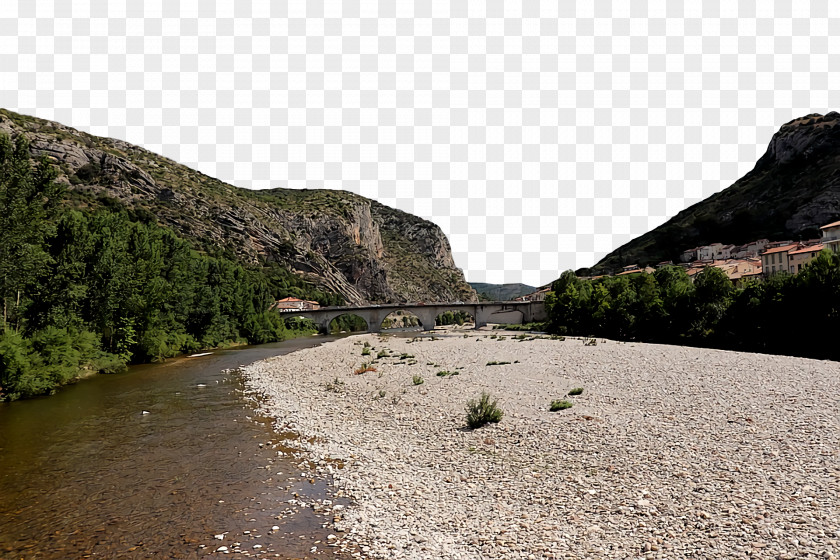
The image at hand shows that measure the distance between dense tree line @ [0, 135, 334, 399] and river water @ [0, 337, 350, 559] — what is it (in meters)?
6.43

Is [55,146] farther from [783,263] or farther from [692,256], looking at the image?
[692,256]

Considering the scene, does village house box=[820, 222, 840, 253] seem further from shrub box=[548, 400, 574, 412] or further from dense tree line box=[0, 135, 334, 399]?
dense tree line box=[0, 135, 334, 399]

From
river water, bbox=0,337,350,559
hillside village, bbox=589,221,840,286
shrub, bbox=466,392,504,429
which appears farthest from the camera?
hillside village, bbox=589,221,840,286

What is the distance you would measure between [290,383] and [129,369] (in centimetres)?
2023

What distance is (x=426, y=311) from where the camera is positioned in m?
134

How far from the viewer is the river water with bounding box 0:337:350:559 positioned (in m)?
9.66

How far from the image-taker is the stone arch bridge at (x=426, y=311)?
412ft

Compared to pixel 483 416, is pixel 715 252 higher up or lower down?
higher up

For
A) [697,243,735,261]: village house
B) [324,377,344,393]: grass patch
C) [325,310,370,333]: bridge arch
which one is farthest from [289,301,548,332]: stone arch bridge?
[324,377,344,393]: grass patch

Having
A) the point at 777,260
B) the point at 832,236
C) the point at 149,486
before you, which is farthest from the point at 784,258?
the point at 149,486

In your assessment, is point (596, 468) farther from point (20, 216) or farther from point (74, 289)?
point (74, 289)

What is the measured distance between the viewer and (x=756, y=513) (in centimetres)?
866

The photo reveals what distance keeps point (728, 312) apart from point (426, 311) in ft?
286

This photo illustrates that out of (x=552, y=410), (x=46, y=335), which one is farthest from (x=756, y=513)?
(x=46, y=335)
